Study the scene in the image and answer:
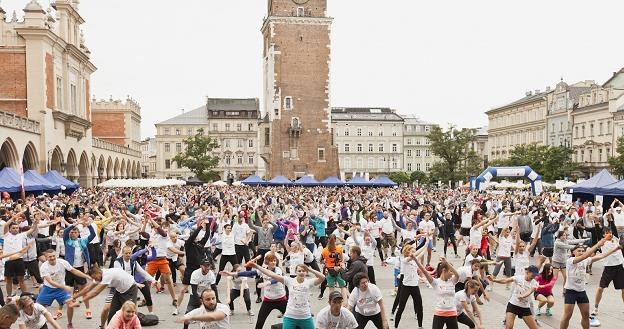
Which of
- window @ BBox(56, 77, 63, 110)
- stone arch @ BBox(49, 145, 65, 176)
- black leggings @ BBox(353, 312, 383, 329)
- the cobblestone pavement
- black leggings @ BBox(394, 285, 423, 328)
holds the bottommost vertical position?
the cobblestone pavement

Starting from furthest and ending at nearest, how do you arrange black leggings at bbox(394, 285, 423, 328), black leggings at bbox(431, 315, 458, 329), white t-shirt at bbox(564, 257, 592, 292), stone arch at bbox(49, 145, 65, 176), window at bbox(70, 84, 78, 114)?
window at bbox(70, 84, 78, 114) → stone arch at bbox(49, 145, 65, 176) → black leggings at bbox(394, 285, 423, 328) → white t-shirt at bbox(564, 257, 592, 292) → black leggings at bbox(431, 315, 458, 329)

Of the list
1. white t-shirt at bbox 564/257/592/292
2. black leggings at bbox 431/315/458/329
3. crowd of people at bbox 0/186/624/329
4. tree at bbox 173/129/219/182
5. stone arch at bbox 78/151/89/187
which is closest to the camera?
crowd of people at bbox 0/186/624/329

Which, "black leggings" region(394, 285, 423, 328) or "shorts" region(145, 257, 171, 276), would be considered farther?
"shorts" region(145, 257, 171, 276)

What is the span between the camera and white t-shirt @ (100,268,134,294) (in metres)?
9.19

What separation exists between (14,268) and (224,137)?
88.1 m

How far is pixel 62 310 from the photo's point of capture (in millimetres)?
11727

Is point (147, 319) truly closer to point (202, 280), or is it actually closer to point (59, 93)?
point (202, 280)

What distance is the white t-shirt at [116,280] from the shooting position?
919cm

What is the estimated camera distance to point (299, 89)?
64.8 meters

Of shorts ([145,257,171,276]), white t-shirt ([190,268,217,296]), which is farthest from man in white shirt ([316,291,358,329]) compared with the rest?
shorts ([145,257,171,276])

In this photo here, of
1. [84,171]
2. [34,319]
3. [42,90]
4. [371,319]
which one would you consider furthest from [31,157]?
[371,319]

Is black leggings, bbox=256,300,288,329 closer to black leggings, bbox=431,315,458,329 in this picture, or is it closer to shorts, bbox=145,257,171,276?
black leggings, bbox=431,315,458,329

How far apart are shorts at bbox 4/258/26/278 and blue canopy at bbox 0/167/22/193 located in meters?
14.3

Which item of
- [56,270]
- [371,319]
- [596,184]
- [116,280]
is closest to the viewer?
[371,319]
